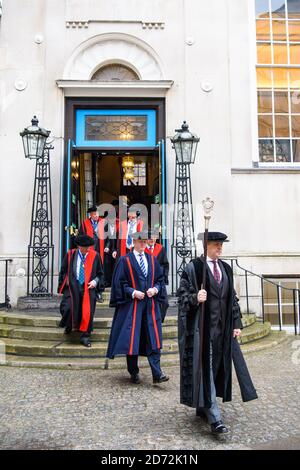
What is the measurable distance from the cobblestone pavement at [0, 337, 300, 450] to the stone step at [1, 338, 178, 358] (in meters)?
0.49

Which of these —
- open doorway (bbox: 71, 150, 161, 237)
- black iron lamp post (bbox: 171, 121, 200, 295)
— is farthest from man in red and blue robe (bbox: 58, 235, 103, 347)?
open doorway (bbox: 71, 150, 161, 237)

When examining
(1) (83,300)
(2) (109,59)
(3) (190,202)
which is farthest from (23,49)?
(1) (83,300)

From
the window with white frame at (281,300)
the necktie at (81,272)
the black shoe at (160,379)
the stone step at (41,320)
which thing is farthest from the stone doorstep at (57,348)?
the window with white frame at (281,300)

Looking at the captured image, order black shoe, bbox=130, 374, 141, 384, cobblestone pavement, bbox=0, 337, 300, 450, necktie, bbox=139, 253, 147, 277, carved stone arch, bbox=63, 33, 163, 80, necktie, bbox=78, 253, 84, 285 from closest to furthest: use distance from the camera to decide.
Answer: cobblestone pavement, bbox=0, 337, 300, 450 → black shoe, bbox=130, 374, 141, 384 → necktie, bbox=139, 253, 147, 277 → necktie, bbox=78, 253, 84, 285 → carved stone arch, bbox=63, 33, 163, 80

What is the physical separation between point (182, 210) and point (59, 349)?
4.52m

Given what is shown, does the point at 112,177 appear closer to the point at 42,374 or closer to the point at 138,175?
the point at 138,175

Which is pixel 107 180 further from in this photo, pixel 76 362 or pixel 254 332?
pixel 76 362

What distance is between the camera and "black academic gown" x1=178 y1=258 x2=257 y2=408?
159 inches

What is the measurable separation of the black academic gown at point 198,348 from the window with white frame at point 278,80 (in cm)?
710

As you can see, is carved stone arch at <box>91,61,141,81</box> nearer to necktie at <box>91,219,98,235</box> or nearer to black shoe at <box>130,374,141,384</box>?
necktie at <box>91,219,98,235</box>

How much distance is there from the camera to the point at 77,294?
673 cm

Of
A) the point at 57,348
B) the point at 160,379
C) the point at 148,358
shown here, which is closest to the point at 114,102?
the point at 57,348

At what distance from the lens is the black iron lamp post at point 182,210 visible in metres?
9.34

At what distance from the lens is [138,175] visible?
60.4 feet
